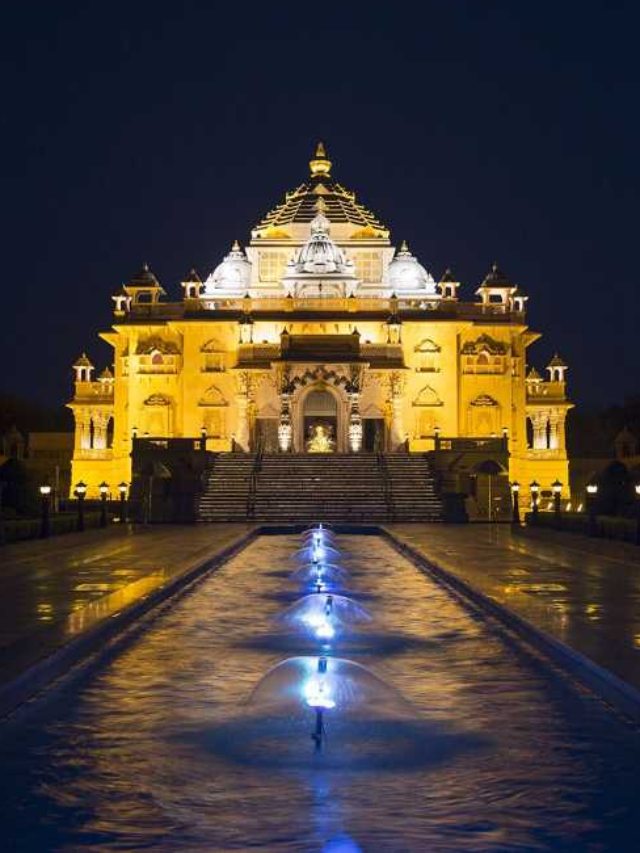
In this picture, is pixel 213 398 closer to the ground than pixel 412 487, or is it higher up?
higher up

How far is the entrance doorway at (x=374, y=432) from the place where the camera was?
5609cm

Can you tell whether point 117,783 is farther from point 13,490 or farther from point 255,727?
point 13,490

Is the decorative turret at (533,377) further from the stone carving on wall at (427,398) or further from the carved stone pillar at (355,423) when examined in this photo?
the carved stone pillar at (355,423)

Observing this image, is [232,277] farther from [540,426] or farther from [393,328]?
[540,426]

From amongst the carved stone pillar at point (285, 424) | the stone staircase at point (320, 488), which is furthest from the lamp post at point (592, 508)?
the carved stone pillar at point (285, 424)

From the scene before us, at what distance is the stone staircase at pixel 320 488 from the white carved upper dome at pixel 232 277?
1423 cm

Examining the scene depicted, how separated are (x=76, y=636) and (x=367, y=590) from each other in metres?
6.95

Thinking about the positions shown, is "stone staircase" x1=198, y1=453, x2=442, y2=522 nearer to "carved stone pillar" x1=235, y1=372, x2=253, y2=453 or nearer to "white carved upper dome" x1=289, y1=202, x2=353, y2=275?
"carved stone pillar" x1=235, y1=372, x2=253, y2=453

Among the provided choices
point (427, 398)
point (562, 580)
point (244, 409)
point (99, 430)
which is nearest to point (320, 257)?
point (427, 398)

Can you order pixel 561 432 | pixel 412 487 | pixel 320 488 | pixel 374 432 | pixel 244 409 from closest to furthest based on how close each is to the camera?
pixel 320 488 < pixel 412 487 < pixel 244 409 < pixel 374 432 < pixel 561 432

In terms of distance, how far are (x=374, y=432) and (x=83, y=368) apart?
47.7 feet

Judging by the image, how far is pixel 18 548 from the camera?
2447 cm

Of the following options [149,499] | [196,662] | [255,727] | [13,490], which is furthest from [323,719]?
[149,499]

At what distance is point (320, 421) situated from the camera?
55938mm
